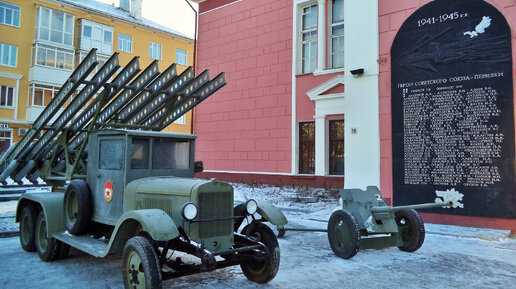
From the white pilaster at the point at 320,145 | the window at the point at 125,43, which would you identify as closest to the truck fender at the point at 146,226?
the white pilaster at the point at 320,145

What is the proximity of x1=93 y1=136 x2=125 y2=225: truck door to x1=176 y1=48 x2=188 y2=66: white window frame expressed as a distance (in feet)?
106

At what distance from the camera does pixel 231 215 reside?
4500 millimetres

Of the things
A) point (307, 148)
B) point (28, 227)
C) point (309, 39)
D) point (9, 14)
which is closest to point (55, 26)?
point (9, 14)

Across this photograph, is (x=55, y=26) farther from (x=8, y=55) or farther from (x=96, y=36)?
(x=8, y=55)

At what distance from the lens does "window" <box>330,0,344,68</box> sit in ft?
45.4

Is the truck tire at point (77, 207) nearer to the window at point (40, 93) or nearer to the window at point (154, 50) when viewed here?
the window at point (40, 93)

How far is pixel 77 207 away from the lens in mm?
5344

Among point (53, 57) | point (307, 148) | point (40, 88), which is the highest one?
point (53, 57)

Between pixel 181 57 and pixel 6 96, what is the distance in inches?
616

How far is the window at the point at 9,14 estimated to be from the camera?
2573 cm

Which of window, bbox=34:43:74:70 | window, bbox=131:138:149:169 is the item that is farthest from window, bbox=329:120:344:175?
window, bbox=34:43:74:70

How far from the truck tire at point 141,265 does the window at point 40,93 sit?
27065 millimetres

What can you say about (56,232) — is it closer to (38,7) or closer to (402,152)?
(402,152)

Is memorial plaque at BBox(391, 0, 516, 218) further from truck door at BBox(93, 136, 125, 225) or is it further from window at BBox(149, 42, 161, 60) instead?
window at BBox(149, 42, 161, 60)
